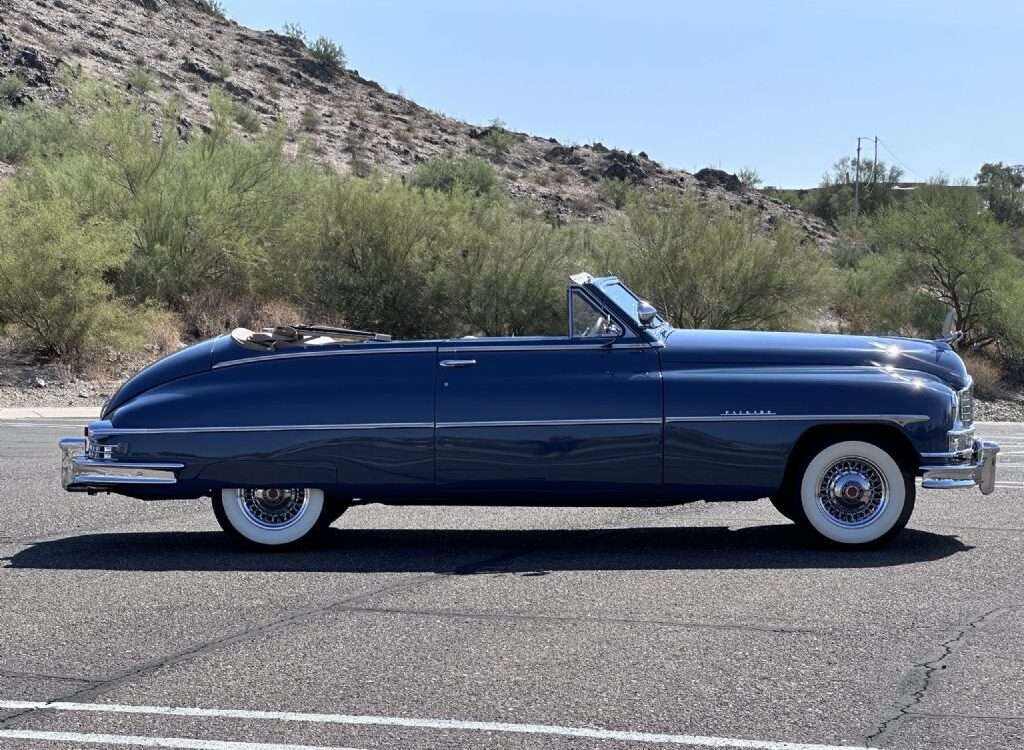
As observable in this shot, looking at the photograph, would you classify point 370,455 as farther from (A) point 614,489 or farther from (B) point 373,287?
(B) point 373,287

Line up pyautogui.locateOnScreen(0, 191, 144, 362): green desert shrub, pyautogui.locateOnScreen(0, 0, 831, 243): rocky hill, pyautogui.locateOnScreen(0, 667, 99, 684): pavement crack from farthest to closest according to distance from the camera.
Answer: pyautogui.locateOnScreen(0, 0, 831, 243): rocky hill → pyautogui.locateOnScreen(0, 191, 144, 362): green desert shrub → pyautogui.locateOnScreen(0, 667, 99, 684): pavement crack

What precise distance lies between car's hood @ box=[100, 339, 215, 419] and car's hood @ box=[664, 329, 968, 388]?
127 inches

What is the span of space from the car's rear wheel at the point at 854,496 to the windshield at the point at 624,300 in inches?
56.5

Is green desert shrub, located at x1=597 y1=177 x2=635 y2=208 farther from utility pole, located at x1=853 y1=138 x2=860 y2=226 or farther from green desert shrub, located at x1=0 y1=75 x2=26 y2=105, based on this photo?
green desert shrub, located at x1=0 y1=75 x2=26 y2=105

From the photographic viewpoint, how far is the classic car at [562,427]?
944cm

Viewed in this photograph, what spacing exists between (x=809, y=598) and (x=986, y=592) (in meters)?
1.08

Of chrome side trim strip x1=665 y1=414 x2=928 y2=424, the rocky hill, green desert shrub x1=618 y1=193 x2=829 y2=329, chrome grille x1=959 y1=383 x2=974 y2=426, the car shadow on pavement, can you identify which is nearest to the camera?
the car shadow on pavement

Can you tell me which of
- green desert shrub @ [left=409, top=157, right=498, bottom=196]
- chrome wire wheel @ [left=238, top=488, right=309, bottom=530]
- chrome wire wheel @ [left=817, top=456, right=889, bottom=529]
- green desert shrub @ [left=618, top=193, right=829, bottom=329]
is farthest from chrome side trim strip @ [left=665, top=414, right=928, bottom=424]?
green desert shrub @ [left=409, top=157, right=498, bottom=196]

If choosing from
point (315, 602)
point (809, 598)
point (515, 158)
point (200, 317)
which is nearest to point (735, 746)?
point (809, 598)

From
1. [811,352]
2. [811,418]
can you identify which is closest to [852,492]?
[811,418]

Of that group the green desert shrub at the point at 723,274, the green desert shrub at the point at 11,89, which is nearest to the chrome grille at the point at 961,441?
the green desert shrub at the point at 723,274

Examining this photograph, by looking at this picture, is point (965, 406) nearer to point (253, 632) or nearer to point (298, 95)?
point (253, 632)

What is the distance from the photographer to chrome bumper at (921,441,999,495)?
9.45m

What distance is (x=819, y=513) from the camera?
31.3 ft
